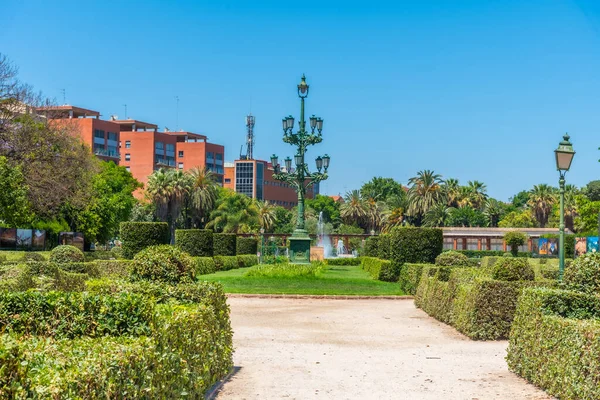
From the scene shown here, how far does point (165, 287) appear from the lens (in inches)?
412

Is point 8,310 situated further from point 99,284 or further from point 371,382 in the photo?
point 371,382

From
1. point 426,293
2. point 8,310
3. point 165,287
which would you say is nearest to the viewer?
point 8,310

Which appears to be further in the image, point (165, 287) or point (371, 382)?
point (165, 287)

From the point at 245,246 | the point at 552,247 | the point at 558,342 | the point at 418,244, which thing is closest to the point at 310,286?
the point at 418,244

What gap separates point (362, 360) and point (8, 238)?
3932cm

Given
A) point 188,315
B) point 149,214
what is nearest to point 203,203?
point 149,214

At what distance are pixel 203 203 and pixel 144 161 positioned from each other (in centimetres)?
4281

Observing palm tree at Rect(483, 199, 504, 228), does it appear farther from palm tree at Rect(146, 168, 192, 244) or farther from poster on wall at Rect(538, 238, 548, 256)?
poster on wall at Rect(538, 238, 548, 256)

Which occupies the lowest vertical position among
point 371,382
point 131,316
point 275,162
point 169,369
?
point 371,382

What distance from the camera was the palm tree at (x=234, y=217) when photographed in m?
82.4

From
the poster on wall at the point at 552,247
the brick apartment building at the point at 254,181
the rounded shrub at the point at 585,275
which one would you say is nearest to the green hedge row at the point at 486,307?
the rounded shrub at the point at 585,275

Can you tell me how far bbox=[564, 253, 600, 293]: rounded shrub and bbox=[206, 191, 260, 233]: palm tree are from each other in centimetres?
7136

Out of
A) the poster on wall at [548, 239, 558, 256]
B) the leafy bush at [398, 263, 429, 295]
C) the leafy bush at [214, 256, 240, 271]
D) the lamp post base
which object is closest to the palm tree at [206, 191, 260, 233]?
the poster on wall at [548, 239, 558, 256]

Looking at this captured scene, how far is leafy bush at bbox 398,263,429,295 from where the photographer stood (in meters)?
24.3
